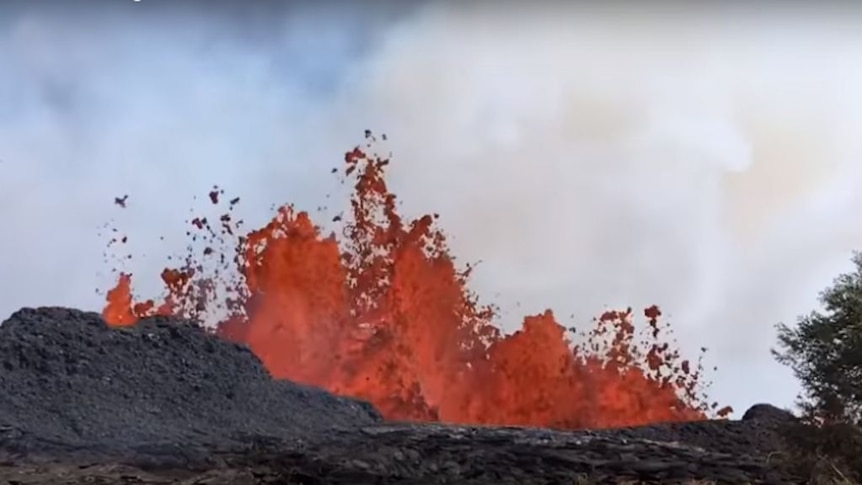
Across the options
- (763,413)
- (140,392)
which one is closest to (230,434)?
(140,392)

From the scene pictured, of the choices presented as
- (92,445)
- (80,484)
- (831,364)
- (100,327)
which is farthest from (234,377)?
(831,364)

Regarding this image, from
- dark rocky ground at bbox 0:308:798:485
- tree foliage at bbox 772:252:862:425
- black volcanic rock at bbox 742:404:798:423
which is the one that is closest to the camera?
tree foliage at bbox 772:252:862:425

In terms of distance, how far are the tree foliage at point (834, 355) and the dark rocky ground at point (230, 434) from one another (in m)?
2.54

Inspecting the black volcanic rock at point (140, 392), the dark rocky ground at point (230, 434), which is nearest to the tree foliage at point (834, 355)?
the dark rocky ground at point (230, 434)

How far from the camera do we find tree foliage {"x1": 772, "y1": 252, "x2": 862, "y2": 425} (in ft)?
42.9

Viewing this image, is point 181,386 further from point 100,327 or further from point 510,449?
point 510,449

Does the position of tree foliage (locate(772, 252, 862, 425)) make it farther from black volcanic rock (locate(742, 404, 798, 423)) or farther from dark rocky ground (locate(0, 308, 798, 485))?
black volcanic rock (locate(742, 404, 798, 423))

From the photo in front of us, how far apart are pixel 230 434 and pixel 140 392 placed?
12.6 feet

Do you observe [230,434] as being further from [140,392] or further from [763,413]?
[763,413]

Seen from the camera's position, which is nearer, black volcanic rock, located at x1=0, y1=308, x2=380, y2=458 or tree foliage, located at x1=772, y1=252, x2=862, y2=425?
tree foliage, located at x1=772, y1=252, x2=862, y2=425

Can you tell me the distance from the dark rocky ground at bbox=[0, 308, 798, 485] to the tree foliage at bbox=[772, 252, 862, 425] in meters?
2.54

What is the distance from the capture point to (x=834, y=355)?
13352mm

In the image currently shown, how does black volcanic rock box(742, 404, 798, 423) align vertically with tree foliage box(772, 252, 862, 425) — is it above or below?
above

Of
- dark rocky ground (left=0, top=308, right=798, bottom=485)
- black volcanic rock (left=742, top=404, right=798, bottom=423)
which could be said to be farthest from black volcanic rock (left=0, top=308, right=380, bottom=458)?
black volcanic rock (left=742, top=404, right=798, bottom=423)
